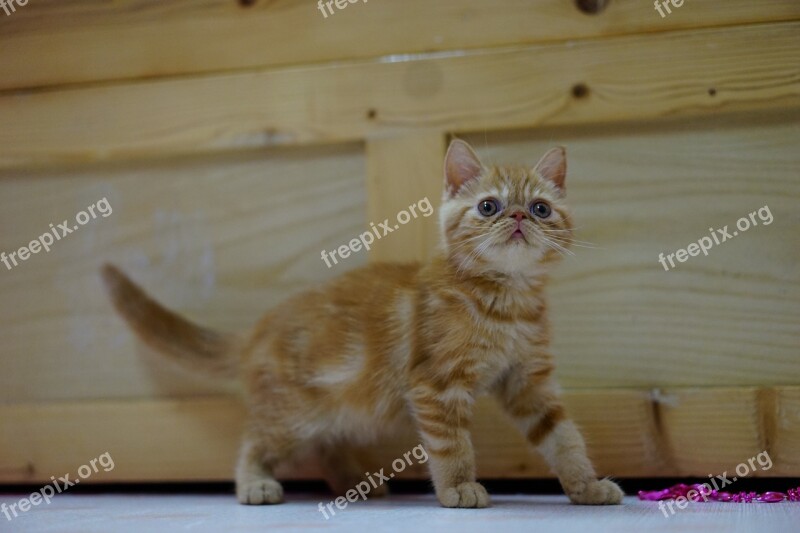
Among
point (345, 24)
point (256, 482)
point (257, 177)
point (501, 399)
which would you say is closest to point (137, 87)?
point (257, 177)

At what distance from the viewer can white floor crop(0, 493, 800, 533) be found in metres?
1.39

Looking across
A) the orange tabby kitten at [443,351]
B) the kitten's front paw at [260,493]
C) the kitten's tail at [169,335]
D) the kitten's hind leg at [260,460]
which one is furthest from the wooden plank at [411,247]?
the kitten's front paw at [260,493]

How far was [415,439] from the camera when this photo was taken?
6.84ft

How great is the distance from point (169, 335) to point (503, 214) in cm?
95

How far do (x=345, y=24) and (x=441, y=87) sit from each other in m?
0.32

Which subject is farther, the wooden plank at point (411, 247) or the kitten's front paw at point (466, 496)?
the wooden plank at point (411, 247)

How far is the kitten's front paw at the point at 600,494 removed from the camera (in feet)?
5.44

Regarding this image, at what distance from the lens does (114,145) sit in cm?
221

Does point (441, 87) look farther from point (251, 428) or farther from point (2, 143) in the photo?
point (2, 143)

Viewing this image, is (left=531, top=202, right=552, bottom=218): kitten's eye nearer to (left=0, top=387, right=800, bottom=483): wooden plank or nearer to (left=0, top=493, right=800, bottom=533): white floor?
(left=0, top=387, right=800, bottom=483): wooden plank

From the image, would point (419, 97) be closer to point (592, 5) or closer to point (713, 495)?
point (592, 5)

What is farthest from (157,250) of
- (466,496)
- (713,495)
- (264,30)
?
(713,495)

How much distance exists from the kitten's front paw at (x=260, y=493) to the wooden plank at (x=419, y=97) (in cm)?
90

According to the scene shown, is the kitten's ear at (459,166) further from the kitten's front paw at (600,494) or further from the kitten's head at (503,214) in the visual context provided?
the kitten's front paw at (600,494)
